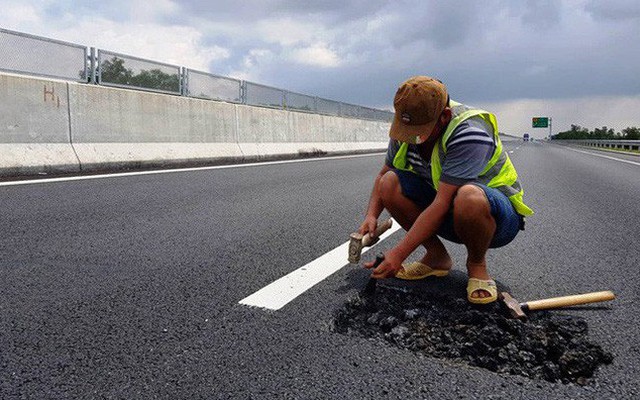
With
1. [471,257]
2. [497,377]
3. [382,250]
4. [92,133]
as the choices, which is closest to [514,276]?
[471,257]

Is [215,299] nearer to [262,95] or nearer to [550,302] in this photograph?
[550,302]

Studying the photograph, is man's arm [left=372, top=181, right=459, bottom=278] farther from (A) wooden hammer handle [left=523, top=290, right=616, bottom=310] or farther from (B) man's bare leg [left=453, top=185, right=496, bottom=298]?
(A) wooden hammer handle [left=523, top=290, right=616, bottom=310]

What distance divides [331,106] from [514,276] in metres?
17.7

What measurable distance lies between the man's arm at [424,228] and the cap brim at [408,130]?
28 cm

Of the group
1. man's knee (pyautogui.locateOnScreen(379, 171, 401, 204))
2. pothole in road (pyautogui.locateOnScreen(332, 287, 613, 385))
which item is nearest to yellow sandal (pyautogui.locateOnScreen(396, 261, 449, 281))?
pothole in road (pyautogui.locateOnScreen(332, 287, 613, 385))

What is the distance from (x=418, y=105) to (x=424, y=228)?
2.03ft

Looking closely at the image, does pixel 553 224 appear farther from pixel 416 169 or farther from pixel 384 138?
pixel 384 138

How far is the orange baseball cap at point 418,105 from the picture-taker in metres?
2.41

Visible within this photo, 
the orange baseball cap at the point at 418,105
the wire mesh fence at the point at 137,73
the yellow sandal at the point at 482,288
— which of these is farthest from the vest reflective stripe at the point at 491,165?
A: the wire mesh fence at the point at 137,73

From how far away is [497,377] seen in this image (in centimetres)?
194

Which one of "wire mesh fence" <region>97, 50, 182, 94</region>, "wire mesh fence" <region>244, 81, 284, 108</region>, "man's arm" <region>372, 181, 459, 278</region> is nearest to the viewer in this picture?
"man's arm" <region>372, 181, 459, 278</region>

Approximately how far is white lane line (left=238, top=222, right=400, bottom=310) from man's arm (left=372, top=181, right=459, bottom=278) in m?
0.59

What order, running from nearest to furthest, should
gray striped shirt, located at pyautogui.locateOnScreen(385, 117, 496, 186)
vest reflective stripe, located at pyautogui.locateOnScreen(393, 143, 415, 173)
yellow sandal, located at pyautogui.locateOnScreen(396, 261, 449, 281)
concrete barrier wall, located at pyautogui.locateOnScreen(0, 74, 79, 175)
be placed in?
gray striped shirt, located at pyautogui.locateOnScreen(385, 117, 496, 186), vest reflective stripe, located at pyautogui.locateOnScreen(393, 143, 415, 173), yellow sandal, located at pyautogui.locateOnScreen(396, 261, 449, 281), concrete barrier wall, located at pyautogui.locateOnScreen(0, 74, 79, 175)

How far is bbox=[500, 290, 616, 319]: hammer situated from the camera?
100 inches
